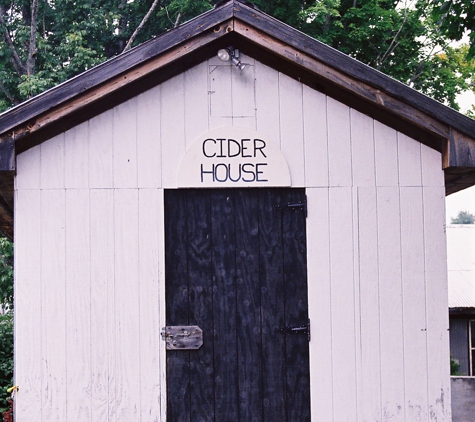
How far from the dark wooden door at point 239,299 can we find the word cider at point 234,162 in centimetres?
12

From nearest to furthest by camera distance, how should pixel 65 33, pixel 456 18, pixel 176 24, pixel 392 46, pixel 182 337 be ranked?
1. pixel 182 337
2. pixel 456 18
3. pixel 176 24
4. pixel 65 33
5. pixel 392 46

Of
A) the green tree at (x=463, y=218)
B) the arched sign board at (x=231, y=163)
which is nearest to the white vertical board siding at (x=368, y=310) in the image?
the arched sign board at (x=231, y=163)

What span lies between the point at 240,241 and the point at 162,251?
2.10 ft

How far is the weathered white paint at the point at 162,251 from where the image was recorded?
5.29 metres

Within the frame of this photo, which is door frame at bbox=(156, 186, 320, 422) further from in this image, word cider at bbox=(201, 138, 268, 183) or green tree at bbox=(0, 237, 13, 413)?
green tree at bbox=(0, 237, 13, 413)

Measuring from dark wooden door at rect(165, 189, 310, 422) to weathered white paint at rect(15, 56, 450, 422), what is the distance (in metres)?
0.12

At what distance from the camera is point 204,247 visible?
215 inches

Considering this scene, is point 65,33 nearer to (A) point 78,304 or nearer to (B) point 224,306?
(A) point 78,304

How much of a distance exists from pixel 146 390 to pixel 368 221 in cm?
226

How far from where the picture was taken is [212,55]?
5.47 meters

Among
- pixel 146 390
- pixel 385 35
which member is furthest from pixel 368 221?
pixel 385 35

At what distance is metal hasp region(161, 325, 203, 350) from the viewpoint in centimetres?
536

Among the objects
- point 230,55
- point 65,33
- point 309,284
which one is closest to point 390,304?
point 309,284

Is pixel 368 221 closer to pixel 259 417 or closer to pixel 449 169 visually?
pixel 449 169
